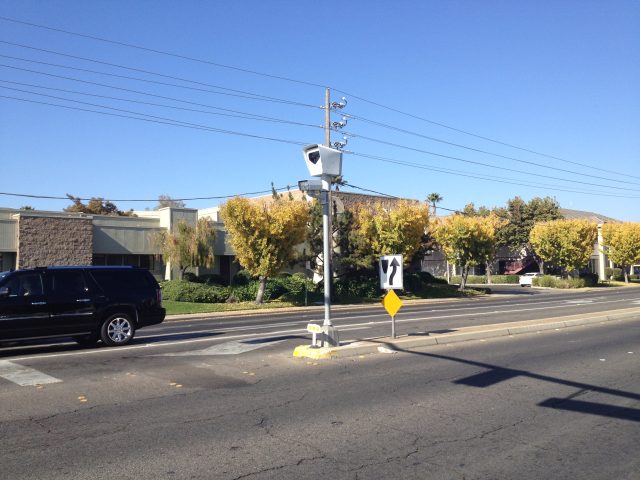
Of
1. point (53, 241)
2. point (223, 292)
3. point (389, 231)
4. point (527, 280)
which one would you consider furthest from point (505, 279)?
point (53, 241)

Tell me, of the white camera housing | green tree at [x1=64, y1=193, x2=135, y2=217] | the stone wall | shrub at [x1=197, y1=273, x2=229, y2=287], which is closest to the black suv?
the white camera housing

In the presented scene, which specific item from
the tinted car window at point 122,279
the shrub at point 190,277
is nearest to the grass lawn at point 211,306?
the shrub at point 190,277

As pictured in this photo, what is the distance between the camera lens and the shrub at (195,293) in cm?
2984

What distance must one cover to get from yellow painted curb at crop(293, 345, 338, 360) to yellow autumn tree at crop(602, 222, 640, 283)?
57.0 m

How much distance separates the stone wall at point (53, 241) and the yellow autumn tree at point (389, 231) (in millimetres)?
15720

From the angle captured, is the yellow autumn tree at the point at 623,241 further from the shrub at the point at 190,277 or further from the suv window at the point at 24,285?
the suv window at the point at 24,285

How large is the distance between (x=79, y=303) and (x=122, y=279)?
1.21 metres

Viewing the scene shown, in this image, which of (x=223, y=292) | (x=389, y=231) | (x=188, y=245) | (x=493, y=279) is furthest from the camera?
(x=493, y=279)

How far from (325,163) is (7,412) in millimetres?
6974

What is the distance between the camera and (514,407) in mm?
7457

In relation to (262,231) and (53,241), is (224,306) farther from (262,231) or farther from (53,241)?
(53,241)

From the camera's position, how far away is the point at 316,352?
1103cm

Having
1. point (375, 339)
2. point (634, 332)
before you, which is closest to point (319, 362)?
point (375, 339)

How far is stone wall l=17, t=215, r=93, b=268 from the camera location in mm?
31469
